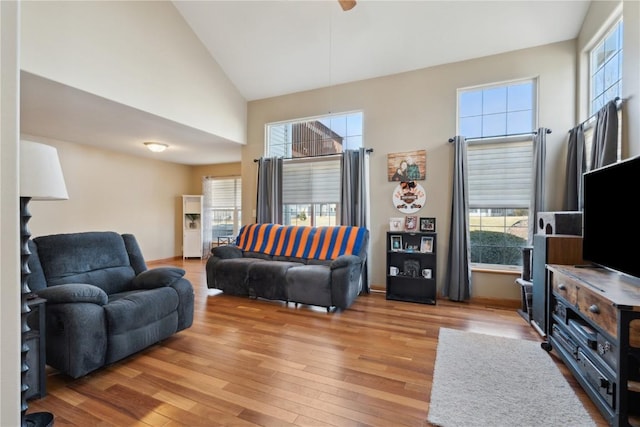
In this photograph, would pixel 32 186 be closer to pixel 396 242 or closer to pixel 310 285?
pixel 310 285

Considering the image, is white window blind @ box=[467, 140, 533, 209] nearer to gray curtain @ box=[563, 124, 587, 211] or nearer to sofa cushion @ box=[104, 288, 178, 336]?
gray curtain @ box=[563, 124, 587, 211]

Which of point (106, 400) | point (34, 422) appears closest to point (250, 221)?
point (106, 400)

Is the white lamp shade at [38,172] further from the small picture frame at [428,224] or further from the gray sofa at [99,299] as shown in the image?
the small picture frame at [428,224]

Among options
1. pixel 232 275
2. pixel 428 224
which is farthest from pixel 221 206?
pixel 428 224

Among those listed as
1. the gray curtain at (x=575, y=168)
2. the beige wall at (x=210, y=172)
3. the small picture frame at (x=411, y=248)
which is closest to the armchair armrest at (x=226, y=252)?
the small picture frame at (x=411, y=248)

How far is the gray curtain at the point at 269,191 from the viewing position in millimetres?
4844

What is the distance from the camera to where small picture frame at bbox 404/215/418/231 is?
3998 mm

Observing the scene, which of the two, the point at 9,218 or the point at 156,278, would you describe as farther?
the point at 156,278

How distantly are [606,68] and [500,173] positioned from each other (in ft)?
4.52

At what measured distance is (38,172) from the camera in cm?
152

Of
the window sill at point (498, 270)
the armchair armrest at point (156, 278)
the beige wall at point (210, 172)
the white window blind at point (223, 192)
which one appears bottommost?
the window sill at point (498, 270)

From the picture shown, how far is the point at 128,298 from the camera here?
7.32 feet

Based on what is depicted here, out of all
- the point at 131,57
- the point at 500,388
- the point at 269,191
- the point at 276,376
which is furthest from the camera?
the point at 269,191

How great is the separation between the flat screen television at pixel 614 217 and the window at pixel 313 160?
2.88 m
